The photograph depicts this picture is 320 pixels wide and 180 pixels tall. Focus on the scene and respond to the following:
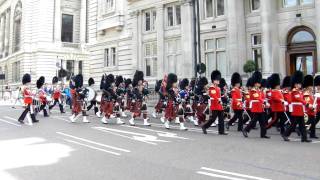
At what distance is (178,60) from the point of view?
96.0 feet

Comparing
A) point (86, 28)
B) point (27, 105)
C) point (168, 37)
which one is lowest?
point (27, 105)

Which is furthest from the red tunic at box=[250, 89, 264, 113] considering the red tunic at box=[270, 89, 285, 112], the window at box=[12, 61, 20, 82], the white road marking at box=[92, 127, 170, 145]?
the window at box=[12, 61, 20, 82]

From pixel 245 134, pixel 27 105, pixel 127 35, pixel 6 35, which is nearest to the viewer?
pixel 245 134

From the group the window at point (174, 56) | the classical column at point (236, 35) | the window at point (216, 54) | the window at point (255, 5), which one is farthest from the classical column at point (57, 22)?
the window at point (255, 5)

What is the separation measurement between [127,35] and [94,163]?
25729 millimetres

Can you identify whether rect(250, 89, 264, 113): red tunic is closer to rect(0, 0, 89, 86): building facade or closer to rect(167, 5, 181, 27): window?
rect(167, 5, 181, 27): window

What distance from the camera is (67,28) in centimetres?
6569

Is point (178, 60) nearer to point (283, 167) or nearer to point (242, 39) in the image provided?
point (242, 39)

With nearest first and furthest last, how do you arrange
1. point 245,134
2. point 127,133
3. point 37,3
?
point 245,134 → point 127,133 → point 37,3

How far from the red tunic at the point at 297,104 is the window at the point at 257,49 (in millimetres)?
12920

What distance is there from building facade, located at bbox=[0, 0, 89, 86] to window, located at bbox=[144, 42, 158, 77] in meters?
28.2

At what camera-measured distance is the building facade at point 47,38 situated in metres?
60.2

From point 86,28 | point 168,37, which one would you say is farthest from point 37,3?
point 168,37

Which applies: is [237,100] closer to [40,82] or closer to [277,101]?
[277,101]
